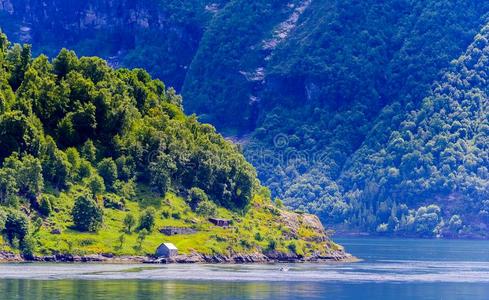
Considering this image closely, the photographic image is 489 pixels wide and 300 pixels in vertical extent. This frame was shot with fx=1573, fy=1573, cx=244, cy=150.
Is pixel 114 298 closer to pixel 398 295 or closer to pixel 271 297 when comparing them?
pixel 271 297

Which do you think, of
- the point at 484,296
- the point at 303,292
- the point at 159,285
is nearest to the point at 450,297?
the point at 484,296

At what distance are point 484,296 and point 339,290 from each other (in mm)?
18195

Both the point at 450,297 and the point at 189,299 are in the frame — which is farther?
the point at 450,297

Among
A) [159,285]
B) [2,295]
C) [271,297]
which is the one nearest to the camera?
→ [2,295]

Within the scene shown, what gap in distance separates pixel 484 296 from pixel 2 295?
201ft

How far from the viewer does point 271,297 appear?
597 ft

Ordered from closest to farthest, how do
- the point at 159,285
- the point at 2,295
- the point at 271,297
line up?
1. the point at 2,295
2. the point at 271,297
3. the point at 159,285

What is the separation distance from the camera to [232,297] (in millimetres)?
179875

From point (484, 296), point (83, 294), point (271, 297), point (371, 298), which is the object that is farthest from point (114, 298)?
point (484, 296)

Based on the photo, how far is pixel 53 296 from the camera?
172 metres

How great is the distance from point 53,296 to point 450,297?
166ft

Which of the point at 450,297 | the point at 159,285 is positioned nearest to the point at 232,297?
the point at 159,285

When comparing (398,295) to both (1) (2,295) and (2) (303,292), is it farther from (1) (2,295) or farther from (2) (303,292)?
(1) (2,295)

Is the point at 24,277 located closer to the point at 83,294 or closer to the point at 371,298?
the point at 83,294
